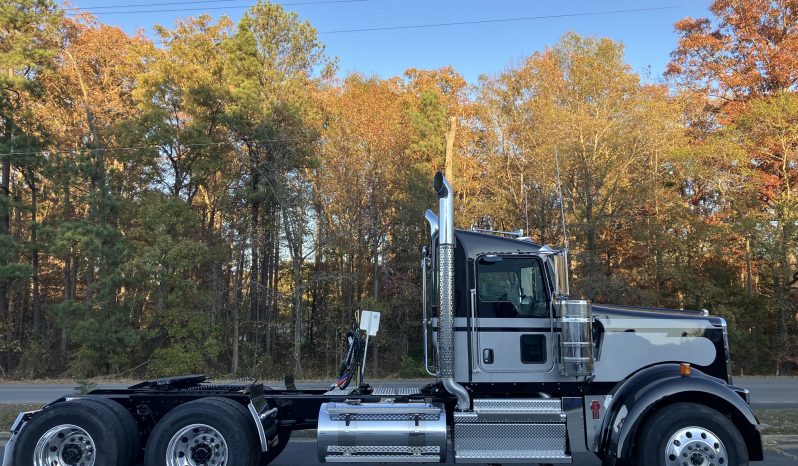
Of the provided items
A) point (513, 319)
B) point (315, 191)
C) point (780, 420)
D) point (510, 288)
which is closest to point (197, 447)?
point (513, 319)

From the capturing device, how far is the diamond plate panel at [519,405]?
5969 millimetres

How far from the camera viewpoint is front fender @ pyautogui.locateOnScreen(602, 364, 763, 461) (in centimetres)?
567

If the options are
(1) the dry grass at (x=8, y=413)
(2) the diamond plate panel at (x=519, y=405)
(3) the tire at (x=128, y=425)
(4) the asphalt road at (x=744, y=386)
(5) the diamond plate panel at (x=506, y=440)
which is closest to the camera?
(5) the diamond plate panel at (x=506, y=440)

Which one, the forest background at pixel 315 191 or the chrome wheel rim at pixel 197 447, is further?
the forest background at pixel 315 191

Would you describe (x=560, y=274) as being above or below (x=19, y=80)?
below

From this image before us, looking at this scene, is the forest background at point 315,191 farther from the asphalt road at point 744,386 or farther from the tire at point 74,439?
the tire at point 74,439

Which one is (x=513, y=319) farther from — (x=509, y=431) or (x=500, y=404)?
(x=509, y=431)

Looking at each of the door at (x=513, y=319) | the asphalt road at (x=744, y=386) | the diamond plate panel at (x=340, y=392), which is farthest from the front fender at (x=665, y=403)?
the asphalt road at (x=744, y=386)

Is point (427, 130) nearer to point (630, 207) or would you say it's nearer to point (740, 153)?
point (630, 207)

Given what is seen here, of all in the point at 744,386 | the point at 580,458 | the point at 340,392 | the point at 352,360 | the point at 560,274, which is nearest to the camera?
the point at 560,274

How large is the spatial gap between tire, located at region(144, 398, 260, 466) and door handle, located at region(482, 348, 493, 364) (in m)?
2.55

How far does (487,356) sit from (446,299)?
2.61 ft

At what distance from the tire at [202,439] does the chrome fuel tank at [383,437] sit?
0.78 m

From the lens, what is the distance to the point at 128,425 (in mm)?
6160
